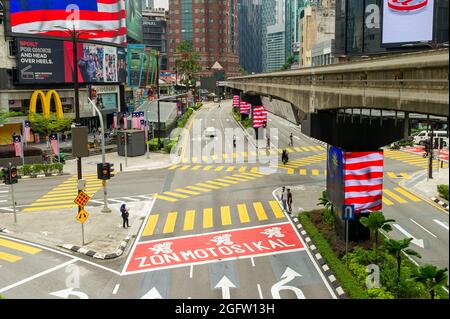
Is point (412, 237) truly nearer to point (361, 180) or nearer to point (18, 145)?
point (361, 180)

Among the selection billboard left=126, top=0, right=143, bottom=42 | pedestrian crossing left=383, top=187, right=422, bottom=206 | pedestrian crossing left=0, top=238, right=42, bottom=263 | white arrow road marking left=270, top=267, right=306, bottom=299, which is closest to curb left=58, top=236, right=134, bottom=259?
pedestrian crossing left=0, top=238, right=42, bottom=263

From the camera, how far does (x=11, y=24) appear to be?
67250 mm

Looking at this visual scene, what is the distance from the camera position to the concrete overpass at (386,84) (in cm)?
1455

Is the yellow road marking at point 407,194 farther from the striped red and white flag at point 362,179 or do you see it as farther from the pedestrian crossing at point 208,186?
the pedestrian crossing at point 208,186

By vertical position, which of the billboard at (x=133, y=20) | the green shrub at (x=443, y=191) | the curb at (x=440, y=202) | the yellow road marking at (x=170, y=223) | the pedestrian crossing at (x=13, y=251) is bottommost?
the pedestrian crossing at (x=13, y=251)

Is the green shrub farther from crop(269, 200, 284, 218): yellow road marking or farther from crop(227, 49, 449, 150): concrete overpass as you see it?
crop(227, 49, 449, 150): concrete overpass

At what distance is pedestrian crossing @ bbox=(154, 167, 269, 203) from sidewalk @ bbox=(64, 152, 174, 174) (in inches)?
395

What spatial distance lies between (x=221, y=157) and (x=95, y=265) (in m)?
36.5

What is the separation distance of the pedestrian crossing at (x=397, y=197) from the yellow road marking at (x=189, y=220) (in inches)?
557

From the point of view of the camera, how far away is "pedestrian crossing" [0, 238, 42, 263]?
25.1 meters

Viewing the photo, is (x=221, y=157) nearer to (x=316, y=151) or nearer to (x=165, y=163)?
(x=165, y=163)

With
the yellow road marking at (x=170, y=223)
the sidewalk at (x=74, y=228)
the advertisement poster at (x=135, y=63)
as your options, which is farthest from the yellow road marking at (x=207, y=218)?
the advertisement poster at (x=135, y=63)

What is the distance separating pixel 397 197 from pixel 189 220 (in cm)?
1655
